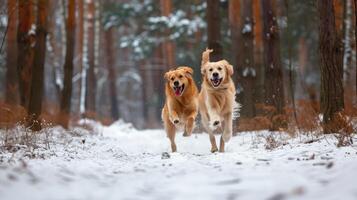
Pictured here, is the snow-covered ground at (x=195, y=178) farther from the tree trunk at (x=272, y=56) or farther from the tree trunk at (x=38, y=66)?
the tree trunk at (x=38, y=66)

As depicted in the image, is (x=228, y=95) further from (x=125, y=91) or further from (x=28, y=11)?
(x=125, y=91)

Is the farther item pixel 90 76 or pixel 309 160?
pixel 90 76

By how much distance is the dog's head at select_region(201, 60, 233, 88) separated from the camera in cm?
772

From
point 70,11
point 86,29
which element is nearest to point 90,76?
point 86,29

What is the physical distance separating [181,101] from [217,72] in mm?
1219

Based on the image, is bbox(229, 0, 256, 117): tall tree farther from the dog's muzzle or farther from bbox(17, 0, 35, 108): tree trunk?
bbox(17, 0, 35, 108): tree trunk

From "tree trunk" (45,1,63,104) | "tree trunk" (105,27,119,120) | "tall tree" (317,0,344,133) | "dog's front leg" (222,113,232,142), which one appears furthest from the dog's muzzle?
"tree trunk" (105,27,119,120)

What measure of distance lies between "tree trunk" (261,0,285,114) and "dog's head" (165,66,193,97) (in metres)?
3.35

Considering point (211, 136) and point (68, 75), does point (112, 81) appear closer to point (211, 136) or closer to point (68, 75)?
point (68, 75)

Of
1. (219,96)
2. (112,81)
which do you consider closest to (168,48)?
(112,81)

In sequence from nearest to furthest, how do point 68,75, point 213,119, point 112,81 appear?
1. point 213,119
2. point 68,75
3. point 112,81

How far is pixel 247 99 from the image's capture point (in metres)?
13.5

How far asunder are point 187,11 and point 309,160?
24822 mm

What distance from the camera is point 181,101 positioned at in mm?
8680
